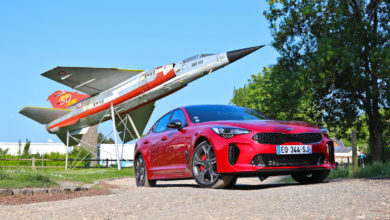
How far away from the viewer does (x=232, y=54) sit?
2158cm

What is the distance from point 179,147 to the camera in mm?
8352

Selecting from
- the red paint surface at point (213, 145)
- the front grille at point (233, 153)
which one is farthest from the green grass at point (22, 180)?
the front grille at point (233, 153)

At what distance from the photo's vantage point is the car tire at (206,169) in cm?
736

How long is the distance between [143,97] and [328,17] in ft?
36.4

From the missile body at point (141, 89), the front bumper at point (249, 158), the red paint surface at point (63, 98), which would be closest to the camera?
the front bumper at point (249, 158)

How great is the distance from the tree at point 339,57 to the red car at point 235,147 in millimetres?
11841

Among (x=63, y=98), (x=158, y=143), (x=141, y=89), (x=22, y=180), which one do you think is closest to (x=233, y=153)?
(x=158, y=143)

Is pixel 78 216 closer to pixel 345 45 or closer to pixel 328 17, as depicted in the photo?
pixel 345 45

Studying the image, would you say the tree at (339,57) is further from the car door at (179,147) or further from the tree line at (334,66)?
the car door at (179,147)

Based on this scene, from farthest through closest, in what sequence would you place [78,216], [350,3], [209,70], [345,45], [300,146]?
1. [209,70]
2. [350,3]
3. [345,45]
4. [300,146]
5. [78,216]

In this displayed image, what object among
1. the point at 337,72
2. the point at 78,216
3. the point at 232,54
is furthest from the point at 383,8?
the point at 78,216

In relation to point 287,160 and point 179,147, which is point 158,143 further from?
point 287,160

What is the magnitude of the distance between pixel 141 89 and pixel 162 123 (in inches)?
664

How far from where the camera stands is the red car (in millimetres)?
7102
